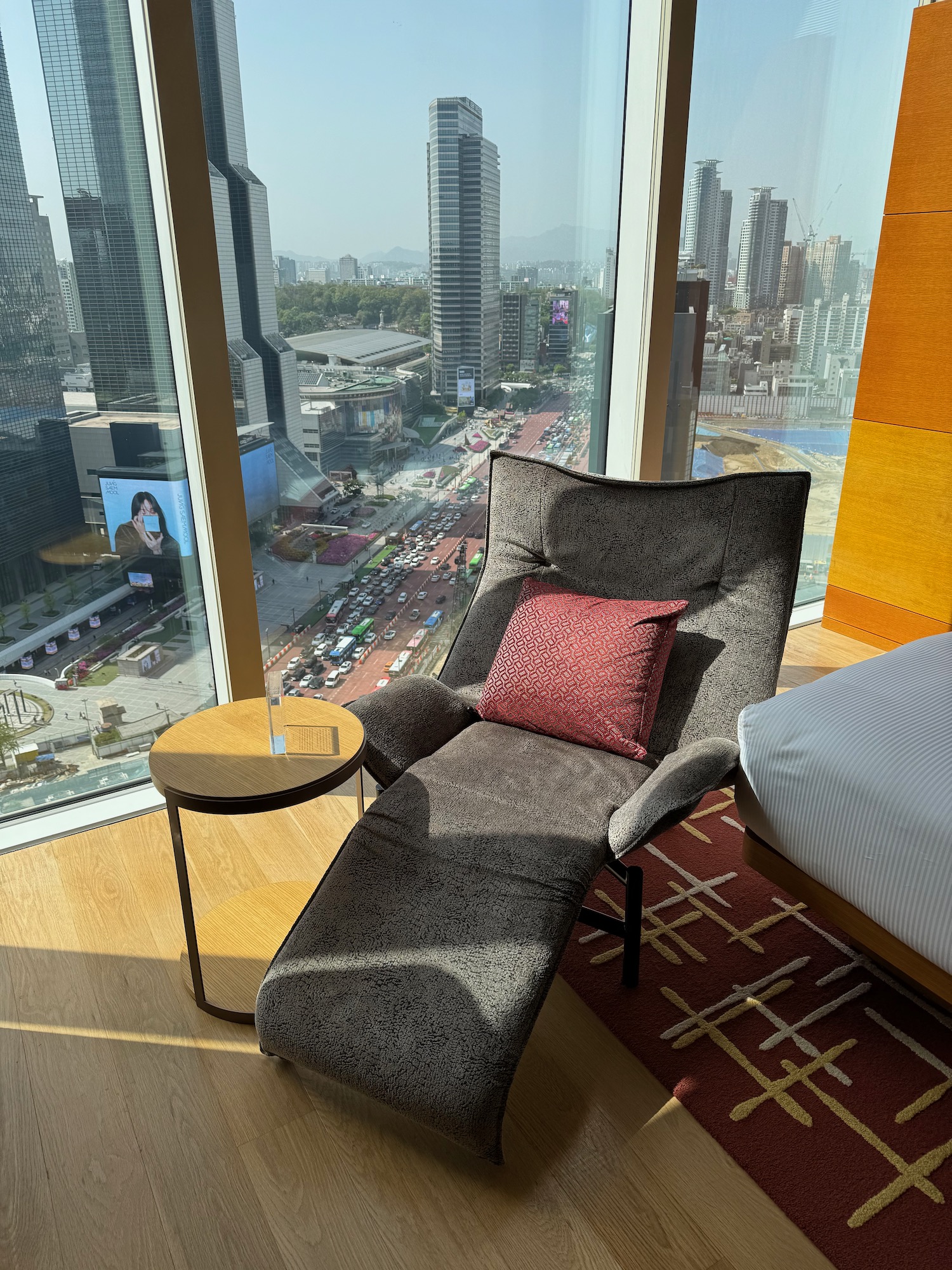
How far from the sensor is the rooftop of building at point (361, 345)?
8.34ft

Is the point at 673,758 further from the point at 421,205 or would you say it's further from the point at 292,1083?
the point at 421,205

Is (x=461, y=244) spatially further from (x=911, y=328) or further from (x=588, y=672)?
(x=911, y=328)

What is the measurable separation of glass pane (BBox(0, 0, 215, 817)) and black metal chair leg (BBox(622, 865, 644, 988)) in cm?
146

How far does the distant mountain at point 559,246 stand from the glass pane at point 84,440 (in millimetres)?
1145

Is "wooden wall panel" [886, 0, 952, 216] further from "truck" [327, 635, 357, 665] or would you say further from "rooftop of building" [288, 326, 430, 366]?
"truck" [327, 635, 357, 665]

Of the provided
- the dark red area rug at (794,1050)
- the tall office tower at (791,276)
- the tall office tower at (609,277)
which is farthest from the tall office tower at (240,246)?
the tall office tower at (791,276)

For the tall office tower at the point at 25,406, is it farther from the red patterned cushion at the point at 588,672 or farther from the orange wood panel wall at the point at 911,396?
the orange wood panel wall at the point at 911,396

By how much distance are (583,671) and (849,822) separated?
0.68 metres

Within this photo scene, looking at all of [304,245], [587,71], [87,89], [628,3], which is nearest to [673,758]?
[304,245]

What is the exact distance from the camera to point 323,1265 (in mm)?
1350

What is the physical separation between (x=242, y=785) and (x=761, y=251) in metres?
2.77

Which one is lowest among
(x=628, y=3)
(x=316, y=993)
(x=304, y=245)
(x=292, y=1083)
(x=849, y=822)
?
(x=292, y=1083)

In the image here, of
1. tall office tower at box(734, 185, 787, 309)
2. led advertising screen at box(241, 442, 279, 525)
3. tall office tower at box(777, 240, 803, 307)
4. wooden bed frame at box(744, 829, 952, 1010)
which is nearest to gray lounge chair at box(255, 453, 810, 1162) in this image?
wooden bed frame at box(744, 829, 952, 1010)

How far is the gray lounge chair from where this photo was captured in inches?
56.1
